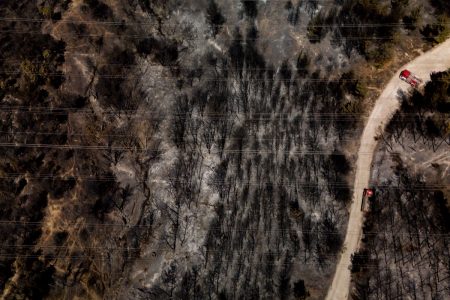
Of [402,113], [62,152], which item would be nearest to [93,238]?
[62,152]

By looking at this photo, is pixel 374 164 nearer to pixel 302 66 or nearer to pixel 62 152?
pixel 302 66

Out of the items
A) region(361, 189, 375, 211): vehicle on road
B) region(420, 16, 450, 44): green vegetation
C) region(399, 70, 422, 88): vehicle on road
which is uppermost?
region(420, 16, 450, 44): green vegetation

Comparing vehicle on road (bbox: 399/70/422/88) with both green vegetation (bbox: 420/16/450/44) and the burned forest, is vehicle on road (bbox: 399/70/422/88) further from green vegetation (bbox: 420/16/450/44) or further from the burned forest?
green vegetation (bbox: 420/16/450/44)

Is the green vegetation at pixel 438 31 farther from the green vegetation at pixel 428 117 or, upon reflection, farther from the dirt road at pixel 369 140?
the green vegetation at pixel 428 117

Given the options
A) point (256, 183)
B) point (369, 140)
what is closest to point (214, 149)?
point (256, 183)

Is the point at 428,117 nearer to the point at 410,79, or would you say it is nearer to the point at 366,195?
the point at 410,79

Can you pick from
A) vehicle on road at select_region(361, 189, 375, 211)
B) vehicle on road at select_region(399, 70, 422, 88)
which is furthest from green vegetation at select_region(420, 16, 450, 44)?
vehicle on road at select_region(361, 189, 375, 211)
